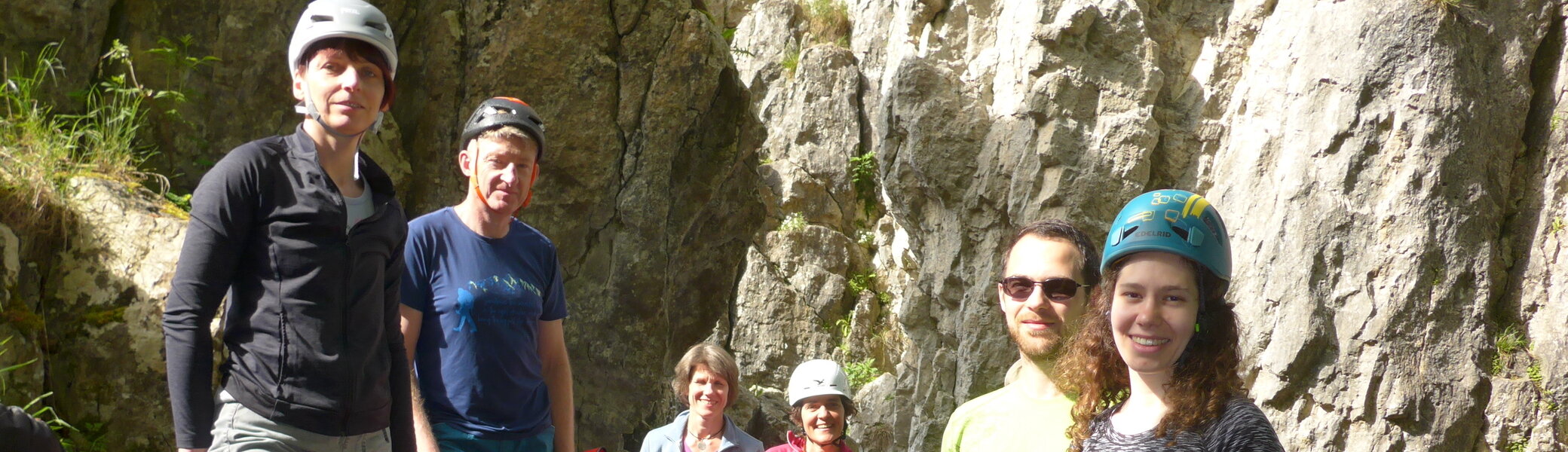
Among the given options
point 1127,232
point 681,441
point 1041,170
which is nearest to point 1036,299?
point 1127,232

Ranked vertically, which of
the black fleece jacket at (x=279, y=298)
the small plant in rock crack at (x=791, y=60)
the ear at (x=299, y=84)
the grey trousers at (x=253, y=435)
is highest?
the small plant in rock crack at (x=791, y=60)

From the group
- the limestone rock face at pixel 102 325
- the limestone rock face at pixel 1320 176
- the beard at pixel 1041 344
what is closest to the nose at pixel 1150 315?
the beard at pixel 1041 344

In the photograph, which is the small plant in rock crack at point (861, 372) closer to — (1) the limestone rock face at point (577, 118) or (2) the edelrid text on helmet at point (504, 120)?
(1) the limestone rock face at point (577, 118)

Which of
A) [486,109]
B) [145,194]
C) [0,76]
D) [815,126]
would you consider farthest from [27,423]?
[815,126]

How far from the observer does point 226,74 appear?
5.89 meters

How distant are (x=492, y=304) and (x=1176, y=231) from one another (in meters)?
1.95

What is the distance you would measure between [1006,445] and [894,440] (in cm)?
1143

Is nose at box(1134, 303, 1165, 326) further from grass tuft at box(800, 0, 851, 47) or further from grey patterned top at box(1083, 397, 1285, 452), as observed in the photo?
grass tuft at box(800, 0, 851, 47)

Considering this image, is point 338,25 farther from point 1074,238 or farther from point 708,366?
point 708,366

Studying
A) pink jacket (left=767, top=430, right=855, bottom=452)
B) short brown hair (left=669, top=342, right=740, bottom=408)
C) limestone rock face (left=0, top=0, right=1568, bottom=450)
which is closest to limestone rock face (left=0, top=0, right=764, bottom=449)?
limestone rock face (left=0, top=0, right=1568, bottom=450)

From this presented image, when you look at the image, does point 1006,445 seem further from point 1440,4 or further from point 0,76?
point 1440,4

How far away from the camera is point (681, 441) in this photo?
4.87 metres

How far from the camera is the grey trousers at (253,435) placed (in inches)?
90.4

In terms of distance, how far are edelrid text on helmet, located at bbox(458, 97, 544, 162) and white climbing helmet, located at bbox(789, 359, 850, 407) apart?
2.01m
